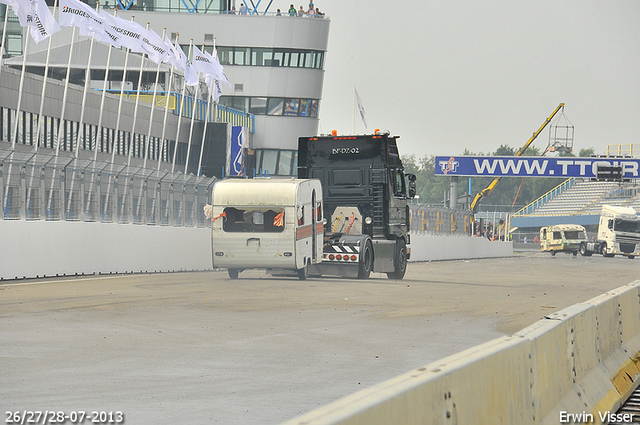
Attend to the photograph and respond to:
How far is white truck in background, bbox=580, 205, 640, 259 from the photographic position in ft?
224

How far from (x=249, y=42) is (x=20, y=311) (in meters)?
63.1

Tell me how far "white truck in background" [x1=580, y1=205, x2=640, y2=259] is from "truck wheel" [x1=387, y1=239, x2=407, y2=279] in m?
43.2

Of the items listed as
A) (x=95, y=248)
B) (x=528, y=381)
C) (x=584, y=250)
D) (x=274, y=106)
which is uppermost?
(x=274, y=106)

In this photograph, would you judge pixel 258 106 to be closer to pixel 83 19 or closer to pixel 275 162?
pixel 275 162

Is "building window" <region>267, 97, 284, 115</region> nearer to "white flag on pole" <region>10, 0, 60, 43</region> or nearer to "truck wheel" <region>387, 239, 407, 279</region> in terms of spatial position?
"white flag on pole" <region>10, 0, 60, 43</region>

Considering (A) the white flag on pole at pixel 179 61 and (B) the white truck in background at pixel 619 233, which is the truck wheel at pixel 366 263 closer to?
(A) the white flag on pole at pixel 179 61

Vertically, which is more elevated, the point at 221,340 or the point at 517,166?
the point at 517,166

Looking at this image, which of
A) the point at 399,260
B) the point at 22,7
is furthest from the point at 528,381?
the point at 22,7

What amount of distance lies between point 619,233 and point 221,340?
6107 centimetres

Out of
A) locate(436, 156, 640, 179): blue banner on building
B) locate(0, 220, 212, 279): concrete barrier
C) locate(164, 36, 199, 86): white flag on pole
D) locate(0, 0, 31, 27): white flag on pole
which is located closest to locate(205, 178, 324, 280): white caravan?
locate(0, 220, 212, 279): concrete barrier

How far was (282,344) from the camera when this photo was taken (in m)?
11.6

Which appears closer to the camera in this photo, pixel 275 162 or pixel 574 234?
pixel 574 234

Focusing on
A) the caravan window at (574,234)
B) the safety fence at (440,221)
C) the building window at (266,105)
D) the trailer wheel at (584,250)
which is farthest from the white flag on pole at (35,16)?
the caravan window at (574,234)

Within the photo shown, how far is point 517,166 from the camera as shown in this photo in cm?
7425
